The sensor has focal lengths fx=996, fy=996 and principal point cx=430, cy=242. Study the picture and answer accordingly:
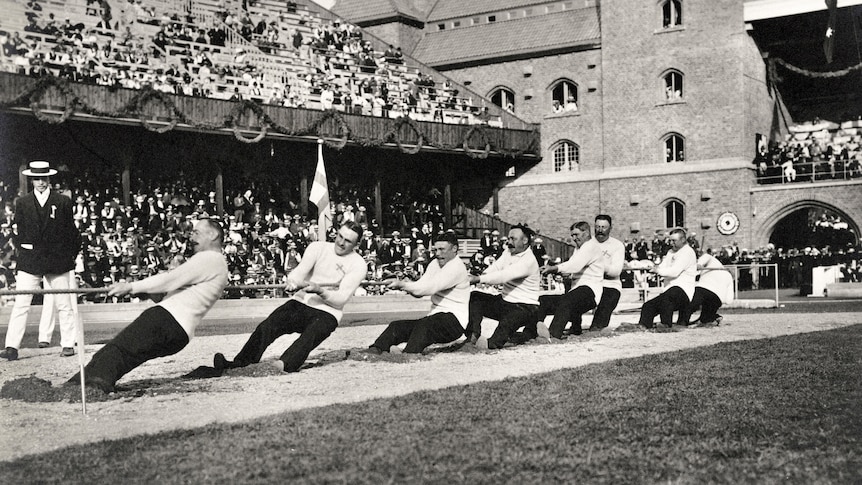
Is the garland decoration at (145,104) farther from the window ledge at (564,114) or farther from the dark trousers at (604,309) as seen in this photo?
the window ledge at (564,114)

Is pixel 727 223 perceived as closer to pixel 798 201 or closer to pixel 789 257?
pixel 798 201

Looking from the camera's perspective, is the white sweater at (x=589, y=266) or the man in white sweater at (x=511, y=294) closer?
the man in white sweater at (x=511, y=294)

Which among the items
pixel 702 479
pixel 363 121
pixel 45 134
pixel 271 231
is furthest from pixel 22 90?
pixel 702 479

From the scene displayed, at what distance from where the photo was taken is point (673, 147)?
136ft

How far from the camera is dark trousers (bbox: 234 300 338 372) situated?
10539mm

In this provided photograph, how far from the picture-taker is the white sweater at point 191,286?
9.20 metres

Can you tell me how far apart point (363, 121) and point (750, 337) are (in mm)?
22420

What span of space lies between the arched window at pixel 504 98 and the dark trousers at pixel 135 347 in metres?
37.3

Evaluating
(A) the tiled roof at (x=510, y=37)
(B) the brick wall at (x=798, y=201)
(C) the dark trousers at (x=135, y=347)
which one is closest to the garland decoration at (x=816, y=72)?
(B) the brick wall at (x=798, y=201)

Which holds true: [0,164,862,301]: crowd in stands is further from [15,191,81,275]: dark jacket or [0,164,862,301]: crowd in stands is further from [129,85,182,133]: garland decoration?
[15,191,81,275]: dark jacket

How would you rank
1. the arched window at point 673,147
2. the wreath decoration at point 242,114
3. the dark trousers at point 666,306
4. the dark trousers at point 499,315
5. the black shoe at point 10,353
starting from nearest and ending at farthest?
1. the black shoe at point 10,353
2. the dark trousers at point 499,315
3. the dark trousers at point 666,306
4. the wreath decoration at point 242,114
5. the arched window at point 673,147

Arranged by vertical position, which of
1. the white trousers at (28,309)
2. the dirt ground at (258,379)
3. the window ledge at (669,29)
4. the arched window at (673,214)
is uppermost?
the window ledge at (669,29)

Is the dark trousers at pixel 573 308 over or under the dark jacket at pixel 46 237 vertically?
under

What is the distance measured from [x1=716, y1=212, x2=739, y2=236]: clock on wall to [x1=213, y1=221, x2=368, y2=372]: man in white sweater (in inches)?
1219
